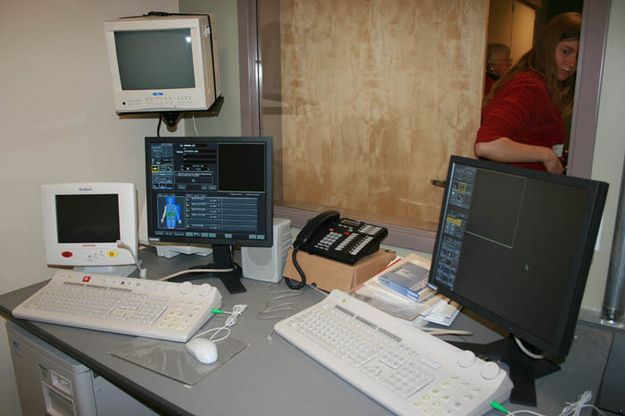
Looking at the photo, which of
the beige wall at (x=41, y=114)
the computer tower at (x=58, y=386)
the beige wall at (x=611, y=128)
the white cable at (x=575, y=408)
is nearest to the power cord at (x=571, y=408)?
the white cable at (x=575, y=408)

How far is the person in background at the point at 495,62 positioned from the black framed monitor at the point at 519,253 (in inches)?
36.3

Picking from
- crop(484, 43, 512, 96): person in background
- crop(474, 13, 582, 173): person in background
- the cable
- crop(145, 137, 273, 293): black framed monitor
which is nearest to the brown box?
the cable

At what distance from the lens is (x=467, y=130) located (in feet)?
7.24

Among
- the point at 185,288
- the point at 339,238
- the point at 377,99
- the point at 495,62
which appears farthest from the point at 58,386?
the point at 495,62

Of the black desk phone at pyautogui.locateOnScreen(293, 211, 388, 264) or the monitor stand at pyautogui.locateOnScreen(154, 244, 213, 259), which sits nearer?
the black desk phone at pyautogui.locateOnScreen(293, 211, 388, 264)

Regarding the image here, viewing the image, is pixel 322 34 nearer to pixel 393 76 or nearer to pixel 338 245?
pixel 393 76

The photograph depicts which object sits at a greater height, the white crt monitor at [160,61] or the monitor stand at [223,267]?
the white crt monitor at [160,61]

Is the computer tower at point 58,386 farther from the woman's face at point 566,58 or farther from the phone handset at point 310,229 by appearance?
the woman's face at point 566,58

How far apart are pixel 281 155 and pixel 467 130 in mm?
950

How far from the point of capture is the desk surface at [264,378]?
3.56ft

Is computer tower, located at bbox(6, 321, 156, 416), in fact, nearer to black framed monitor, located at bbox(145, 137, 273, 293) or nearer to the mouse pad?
the mouse pad

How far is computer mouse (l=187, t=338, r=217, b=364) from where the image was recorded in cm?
124

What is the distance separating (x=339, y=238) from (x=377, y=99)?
933 mm

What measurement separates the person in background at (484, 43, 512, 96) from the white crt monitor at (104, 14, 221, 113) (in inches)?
46.5
